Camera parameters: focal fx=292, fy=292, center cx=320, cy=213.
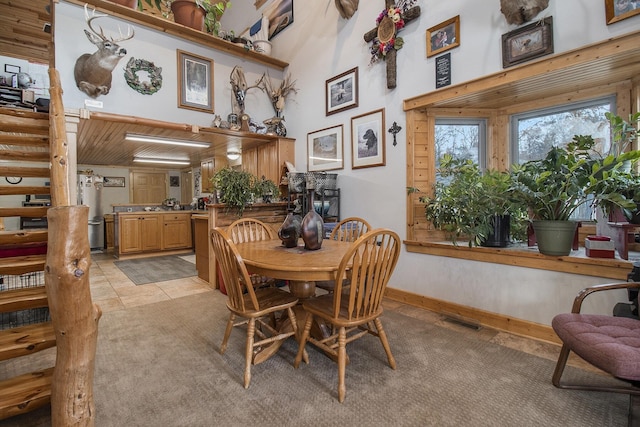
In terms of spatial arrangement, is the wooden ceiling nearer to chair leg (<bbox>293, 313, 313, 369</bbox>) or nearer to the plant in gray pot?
chair leg (<bbox>293, 313, 313, 369</bbox>)

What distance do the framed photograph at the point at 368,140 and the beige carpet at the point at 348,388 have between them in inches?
76.2

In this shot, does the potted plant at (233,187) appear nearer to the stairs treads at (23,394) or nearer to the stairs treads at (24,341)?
the stairs treads at (24,341)

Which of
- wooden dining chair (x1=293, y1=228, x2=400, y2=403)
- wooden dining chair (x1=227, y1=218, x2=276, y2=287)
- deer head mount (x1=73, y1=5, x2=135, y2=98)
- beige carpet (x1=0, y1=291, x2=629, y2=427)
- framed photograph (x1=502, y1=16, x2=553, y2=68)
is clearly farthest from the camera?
deer head mount (x1=73, y1=5, x2=135, y2=98)

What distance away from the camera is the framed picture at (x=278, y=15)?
470cm

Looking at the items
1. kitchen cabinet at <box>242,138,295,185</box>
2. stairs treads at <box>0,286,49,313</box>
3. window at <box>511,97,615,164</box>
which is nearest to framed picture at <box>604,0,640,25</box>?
window at <box>511,97,615,164</box>

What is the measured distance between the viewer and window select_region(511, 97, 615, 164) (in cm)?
240

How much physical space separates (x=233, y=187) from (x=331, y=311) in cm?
219

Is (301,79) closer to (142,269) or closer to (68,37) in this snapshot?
(68,37)

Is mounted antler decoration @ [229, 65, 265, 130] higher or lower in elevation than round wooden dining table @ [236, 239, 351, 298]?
higher

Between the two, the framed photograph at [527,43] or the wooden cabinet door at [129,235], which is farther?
the wooden cabinet door at [129,235]

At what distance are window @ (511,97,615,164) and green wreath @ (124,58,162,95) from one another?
4.09 meters

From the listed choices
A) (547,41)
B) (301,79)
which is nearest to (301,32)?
(301,79)

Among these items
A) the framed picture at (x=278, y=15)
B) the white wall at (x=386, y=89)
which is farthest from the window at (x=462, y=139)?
the framed picture at (x=278, y=15)

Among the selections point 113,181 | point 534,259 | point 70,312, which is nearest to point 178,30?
point 70,312
